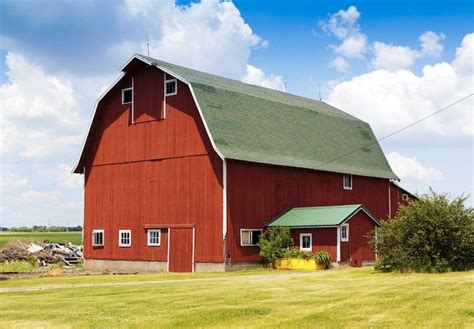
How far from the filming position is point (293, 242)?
1494 inches

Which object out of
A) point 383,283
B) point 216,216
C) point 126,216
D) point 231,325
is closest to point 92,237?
point 126,216

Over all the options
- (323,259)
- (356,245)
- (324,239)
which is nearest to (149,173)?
(324,239)

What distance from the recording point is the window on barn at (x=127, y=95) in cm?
4056

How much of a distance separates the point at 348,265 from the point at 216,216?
295 inches

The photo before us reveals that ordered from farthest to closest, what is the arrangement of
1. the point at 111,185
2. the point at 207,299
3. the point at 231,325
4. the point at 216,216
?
the point at 111,185
the point at 216,216
the point at 207,299
the point at 231,325

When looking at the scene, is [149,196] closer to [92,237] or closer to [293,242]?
[92,237]

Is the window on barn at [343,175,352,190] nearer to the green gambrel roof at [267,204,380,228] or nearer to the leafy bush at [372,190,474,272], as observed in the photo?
the green gambrel roof at [267,204,380,228]

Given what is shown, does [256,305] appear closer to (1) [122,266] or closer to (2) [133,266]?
(2) [133,266]

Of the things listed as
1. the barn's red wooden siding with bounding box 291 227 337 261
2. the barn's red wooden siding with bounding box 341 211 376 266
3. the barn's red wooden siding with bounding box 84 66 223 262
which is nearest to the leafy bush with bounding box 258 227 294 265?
the barn's red wooden siding with bounding box 291 227 337 261

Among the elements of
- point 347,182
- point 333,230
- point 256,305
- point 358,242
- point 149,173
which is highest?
point 149,173

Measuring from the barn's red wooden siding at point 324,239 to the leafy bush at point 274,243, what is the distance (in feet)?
2.88

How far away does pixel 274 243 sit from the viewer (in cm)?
3722

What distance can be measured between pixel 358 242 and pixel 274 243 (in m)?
4.93

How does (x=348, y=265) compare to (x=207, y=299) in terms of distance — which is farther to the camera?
(x=348, y=265)
